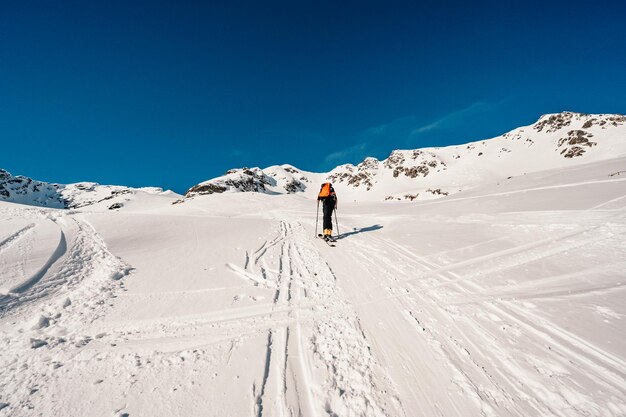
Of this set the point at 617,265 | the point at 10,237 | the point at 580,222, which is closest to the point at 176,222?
the point at 10,237

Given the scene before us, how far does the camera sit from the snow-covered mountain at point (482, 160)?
85688 millimetres

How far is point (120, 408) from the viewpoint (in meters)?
2.47

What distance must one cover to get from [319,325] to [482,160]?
136 meters

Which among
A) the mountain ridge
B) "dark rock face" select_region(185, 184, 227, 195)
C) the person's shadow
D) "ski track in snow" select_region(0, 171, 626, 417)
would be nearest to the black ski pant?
the person's shadow

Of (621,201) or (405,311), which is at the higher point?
(621,201)

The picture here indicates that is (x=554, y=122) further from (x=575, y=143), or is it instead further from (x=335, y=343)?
(x=335, y=343)

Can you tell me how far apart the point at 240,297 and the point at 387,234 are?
26.3 feet

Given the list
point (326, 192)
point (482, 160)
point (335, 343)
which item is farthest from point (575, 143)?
point (335, 343)

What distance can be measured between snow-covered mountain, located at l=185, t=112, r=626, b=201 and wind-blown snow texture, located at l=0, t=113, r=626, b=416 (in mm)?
77383

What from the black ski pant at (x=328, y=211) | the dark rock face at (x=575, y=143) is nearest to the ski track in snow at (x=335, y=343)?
the black ski pant at (x=328, y=211)

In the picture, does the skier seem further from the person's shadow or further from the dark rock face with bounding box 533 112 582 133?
the dark rock face with bounding box 533 112 582 133

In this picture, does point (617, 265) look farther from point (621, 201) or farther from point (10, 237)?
point (10, 237)

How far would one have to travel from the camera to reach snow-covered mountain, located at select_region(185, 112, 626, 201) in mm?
85688

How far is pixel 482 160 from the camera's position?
375ft
